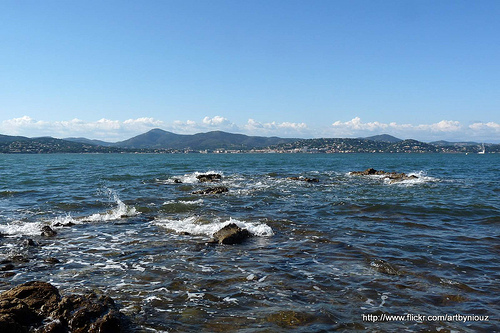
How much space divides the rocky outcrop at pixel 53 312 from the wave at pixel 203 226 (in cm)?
847

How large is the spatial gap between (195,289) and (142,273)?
7.76ft

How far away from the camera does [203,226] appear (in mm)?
17625

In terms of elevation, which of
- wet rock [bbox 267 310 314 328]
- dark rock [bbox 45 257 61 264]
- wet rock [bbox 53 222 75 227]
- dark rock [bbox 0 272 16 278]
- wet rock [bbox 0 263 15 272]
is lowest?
wet rock [bbox 53 222 75 227]

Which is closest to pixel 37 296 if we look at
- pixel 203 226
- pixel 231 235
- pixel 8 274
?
pixel 8 274

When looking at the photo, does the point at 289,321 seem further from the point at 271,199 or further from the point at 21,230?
the point at 271,199

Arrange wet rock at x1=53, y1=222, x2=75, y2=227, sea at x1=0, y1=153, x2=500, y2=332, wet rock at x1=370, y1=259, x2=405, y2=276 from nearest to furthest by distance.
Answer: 1. sea at x1=0, y1=153, x2=500, y2=332
2. wet rock at x1=370, y1=259, x2=405, y2=276
3. wet rock at x1=53, y1=222, x2=75, y2=227

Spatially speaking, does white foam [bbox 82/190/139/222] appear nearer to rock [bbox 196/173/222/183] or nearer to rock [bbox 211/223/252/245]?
rock [bbox 211/223/252/245]

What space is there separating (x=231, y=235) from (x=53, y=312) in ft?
27.0

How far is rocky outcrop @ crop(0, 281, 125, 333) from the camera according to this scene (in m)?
7.07

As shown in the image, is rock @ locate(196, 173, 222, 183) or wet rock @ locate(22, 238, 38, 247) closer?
wet rock @ locate(22, 238, 38, 247)

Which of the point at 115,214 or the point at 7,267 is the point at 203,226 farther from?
the point at 7,267

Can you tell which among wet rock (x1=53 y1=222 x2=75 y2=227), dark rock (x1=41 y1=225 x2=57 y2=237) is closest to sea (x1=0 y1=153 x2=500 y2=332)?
wet rock (x1=53 y1=222 x2=75 y2=227)

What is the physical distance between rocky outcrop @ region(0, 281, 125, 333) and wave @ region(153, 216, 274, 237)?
8.47 metres

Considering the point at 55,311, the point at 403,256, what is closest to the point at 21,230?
the point at 55,311
